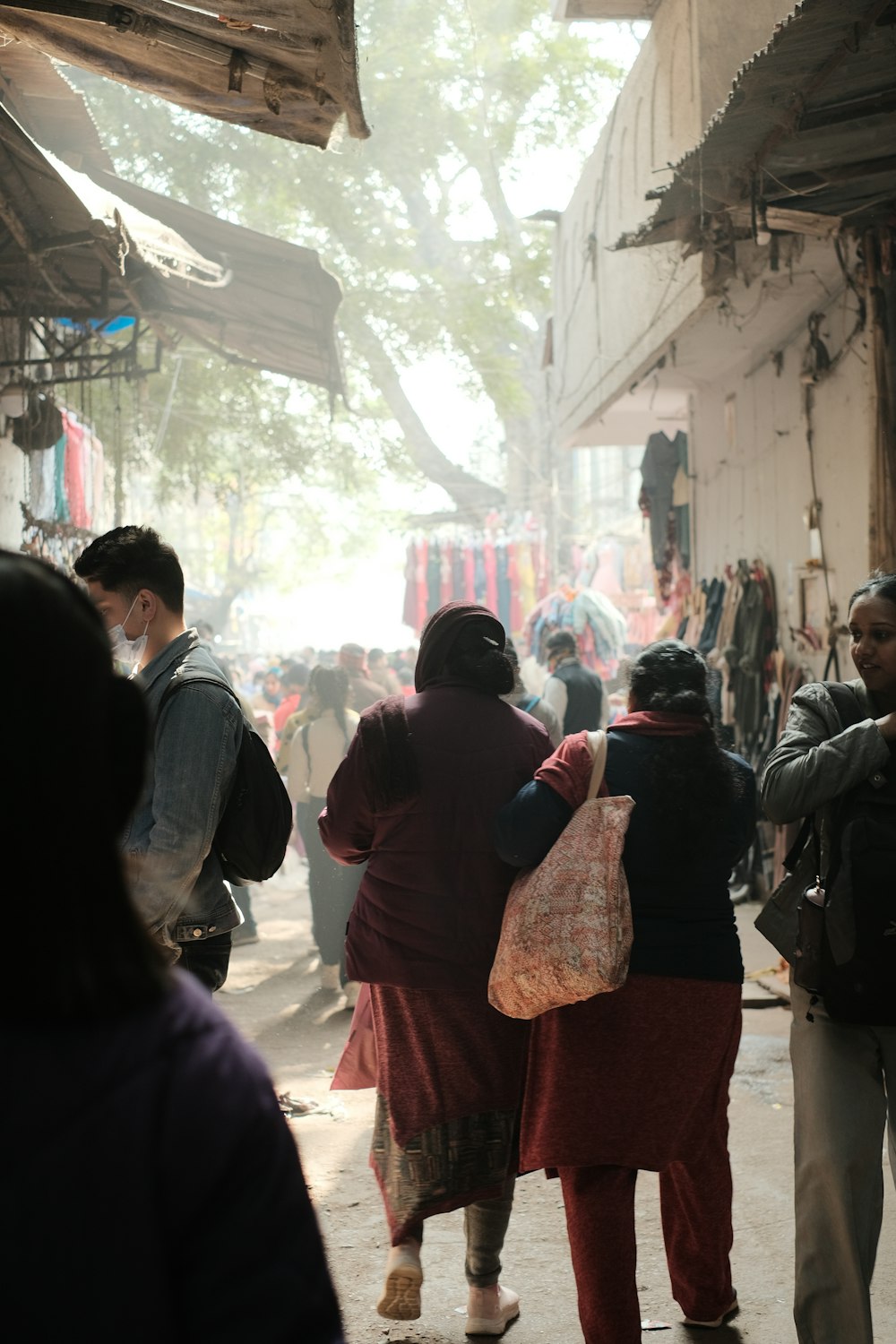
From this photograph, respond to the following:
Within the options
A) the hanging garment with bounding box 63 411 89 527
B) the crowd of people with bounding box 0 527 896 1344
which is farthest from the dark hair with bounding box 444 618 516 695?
the hanging garment with bounding box 63 411 89 527

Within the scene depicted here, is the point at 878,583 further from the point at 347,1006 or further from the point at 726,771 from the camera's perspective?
the point at 347,1006

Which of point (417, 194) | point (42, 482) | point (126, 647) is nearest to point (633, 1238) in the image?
point (126, 647)

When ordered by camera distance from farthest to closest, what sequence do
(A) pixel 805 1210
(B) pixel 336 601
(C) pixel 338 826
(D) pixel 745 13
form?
(B) pixel 336 601 < (D) pixel 745 13 < (C) pixel 338 826 < (A) pixel 805 1210

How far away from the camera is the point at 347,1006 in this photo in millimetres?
7945

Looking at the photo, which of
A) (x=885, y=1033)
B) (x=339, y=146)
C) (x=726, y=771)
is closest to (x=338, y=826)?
(x=726, y=771)

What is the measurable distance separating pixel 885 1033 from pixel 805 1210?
17.8 inches

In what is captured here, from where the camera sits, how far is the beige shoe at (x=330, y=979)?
330 inches

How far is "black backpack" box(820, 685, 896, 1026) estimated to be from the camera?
3.05 meters

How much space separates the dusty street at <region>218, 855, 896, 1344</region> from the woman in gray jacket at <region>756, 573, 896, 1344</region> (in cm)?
70

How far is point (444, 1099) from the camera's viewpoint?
3.69m

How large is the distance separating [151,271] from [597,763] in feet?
20.4

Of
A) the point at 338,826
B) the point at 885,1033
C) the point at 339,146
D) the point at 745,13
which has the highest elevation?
the point at 745,13

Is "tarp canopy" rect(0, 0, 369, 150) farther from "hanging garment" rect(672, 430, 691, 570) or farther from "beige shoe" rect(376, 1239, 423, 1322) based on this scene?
"hanging garment" rect(672, 430, 691, 570)

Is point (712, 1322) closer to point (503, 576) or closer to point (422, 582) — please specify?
point (503, 576)
